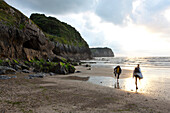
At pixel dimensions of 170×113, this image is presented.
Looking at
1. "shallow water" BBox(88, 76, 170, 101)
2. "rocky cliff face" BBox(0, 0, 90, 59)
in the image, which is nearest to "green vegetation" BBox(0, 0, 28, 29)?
"rocky cliff face" BBox(0, 0, 90, 59)

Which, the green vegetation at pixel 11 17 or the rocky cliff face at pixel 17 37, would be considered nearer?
the rocky cliff face at pixel 17 37

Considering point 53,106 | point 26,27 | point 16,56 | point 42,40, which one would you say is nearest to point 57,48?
point 42,40

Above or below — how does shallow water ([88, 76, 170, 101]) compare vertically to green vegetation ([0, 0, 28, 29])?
below

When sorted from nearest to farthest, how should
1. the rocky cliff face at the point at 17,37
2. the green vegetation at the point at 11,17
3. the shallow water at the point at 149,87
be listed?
1. the shallow water at the point at 149,87
2. the rocky cliff face at the point at 17,37
3. the green vegetation at the point at 11,17


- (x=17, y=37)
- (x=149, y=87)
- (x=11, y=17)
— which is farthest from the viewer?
(x=11, y=17)

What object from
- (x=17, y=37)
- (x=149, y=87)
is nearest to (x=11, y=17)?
(x=17, y=37)

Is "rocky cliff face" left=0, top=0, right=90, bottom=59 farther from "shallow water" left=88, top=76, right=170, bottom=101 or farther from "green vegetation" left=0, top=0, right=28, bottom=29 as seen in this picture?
"shallow water" left=88, top=76, right=170, bottom=101

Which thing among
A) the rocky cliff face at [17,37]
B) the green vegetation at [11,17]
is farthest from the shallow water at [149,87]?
the green vegetation at [11,17]

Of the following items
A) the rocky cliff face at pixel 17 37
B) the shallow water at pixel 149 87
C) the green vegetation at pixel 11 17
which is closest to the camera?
the shallow water at pixel 149 87

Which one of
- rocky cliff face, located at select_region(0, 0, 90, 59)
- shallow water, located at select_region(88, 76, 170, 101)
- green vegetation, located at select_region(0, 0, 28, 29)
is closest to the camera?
shallow water, located at select_region(88, 76, 170, 101)

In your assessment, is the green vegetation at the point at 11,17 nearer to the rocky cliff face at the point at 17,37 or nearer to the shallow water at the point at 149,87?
the rocky cliff face at the point at 17,37

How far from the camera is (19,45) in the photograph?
24.9 m

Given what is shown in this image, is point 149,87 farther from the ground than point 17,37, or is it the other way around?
point 17,37

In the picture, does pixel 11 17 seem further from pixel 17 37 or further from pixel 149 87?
pixel 149 87
